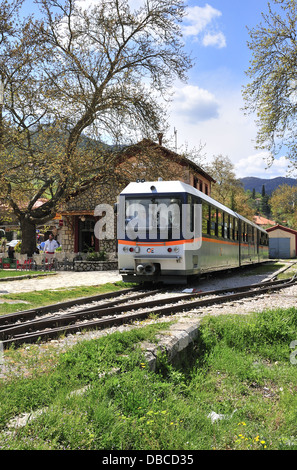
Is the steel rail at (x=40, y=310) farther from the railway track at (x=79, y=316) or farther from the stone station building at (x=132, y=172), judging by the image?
the stone station building at (x=132, y=172)

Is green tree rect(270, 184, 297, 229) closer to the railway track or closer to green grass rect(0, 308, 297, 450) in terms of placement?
the railway track

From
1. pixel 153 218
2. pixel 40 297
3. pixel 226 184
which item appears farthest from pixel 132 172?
pixel 226 184

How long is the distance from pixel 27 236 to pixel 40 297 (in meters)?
15.5

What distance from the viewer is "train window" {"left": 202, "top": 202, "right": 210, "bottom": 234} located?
14.4 meters

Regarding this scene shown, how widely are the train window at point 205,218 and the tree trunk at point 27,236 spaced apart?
13.7 m

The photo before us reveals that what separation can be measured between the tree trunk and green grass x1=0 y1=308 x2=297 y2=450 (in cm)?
2027

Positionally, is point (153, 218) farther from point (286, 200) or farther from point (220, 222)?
point (286, 200)

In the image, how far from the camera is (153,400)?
3846 millimetres

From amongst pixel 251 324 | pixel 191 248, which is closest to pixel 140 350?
pixel 251 324

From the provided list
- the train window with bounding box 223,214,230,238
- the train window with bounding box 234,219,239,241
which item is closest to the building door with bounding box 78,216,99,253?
the train window with bounding box 234,219,239,241

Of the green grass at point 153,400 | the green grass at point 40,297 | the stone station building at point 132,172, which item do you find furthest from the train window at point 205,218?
the stone station building at point 132,172
